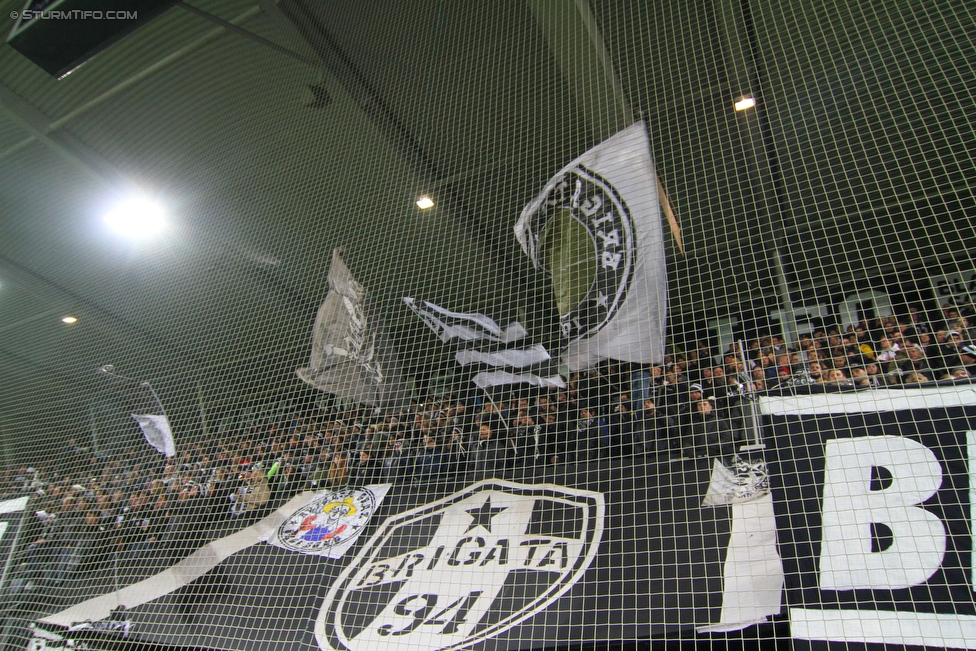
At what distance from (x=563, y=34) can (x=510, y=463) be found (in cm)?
291

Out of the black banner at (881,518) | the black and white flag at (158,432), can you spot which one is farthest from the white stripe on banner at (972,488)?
the black and white flag at (158,432)

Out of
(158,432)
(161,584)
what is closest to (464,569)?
(161,584)

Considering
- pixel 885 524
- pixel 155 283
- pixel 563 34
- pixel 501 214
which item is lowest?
pixel 885 524

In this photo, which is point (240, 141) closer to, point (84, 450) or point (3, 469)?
point (84, 450)

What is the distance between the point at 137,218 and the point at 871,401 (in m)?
5.68

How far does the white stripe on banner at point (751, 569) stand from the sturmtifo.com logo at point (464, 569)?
26.9 inches

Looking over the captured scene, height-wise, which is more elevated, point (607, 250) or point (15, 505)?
point (607, 250)

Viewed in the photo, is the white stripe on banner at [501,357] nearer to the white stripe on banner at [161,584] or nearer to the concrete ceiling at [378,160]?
the concrete ceiling at [378,160]

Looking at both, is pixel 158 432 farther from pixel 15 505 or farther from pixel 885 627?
pixel 885 627

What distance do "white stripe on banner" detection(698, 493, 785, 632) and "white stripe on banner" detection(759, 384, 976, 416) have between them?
0.43 m

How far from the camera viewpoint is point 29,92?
493 centimetres

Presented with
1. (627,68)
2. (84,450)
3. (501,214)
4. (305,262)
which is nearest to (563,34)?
(627,68)

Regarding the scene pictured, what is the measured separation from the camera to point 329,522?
4.01m

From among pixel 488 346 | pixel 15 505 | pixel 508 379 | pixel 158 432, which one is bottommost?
pixel 15 505
